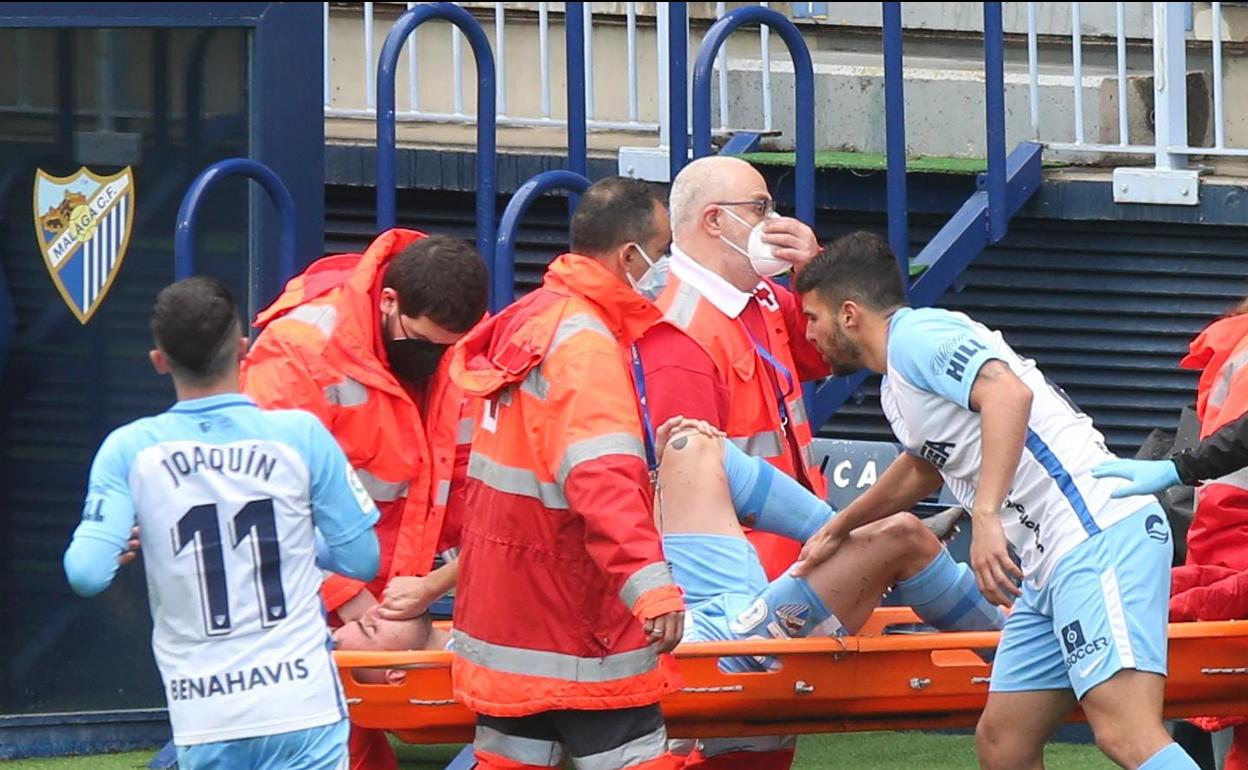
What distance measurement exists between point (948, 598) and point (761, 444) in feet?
1.92

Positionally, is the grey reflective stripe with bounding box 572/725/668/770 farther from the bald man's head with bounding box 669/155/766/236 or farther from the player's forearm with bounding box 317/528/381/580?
the bald man's head with bounding box 669/155/766/236

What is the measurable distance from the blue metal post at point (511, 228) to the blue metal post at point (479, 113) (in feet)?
0.81

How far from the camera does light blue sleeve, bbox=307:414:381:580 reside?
4.16 metres

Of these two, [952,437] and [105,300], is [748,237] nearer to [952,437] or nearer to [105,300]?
[952,437]

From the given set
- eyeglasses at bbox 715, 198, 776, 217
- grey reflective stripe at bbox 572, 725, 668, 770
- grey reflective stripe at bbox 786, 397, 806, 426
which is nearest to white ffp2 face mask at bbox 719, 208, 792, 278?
eyeglasses at bbox 715, 198, 776, 217

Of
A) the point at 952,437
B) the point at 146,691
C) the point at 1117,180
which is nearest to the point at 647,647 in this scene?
the point at 952,437

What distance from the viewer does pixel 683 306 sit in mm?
5586

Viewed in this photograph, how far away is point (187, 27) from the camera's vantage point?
6582mm

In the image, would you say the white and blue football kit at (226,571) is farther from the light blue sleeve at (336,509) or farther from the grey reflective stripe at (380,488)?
the grey reflective stripe at (380,488)

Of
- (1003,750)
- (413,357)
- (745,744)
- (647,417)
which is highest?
(413,357)

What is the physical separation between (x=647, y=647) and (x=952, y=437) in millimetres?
762

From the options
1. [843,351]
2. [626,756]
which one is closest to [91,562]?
[626,756]

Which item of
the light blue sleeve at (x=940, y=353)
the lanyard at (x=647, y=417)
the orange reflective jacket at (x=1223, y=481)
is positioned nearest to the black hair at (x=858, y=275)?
the light blue sleeve at (x=940, y=353)

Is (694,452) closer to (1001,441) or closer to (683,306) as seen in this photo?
(683,306)
